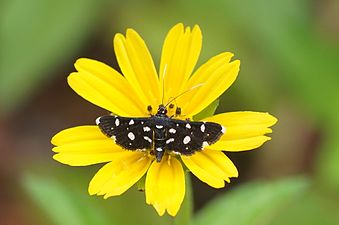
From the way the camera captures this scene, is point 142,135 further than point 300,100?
No

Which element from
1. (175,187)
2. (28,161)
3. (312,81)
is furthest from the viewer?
(28,161)

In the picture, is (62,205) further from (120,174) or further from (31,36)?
(31,36)

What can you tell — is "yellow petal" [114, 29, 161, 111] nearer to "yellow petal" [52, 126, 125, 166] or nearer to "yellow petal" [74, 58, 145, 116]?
"yellow petal" [74, 58, 145, 116]

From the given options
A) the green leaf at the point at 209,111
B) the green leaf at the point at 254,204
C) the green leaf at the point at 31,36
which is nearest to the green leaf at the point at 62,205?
the green leaf at the point at 254,204

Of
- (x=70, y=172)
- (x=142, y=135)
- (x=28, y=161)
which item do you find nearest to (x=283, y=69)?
(x=70, y=172)

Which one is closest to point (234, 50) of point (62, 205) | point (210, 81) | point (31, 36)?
point (31, 36)

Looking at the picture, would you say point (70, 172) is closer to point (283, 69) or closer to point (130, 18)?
point (130, 18)

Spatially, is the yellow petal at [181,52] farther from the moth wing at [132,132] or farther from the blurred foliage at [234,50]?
the blurred foliage at [234,50]
